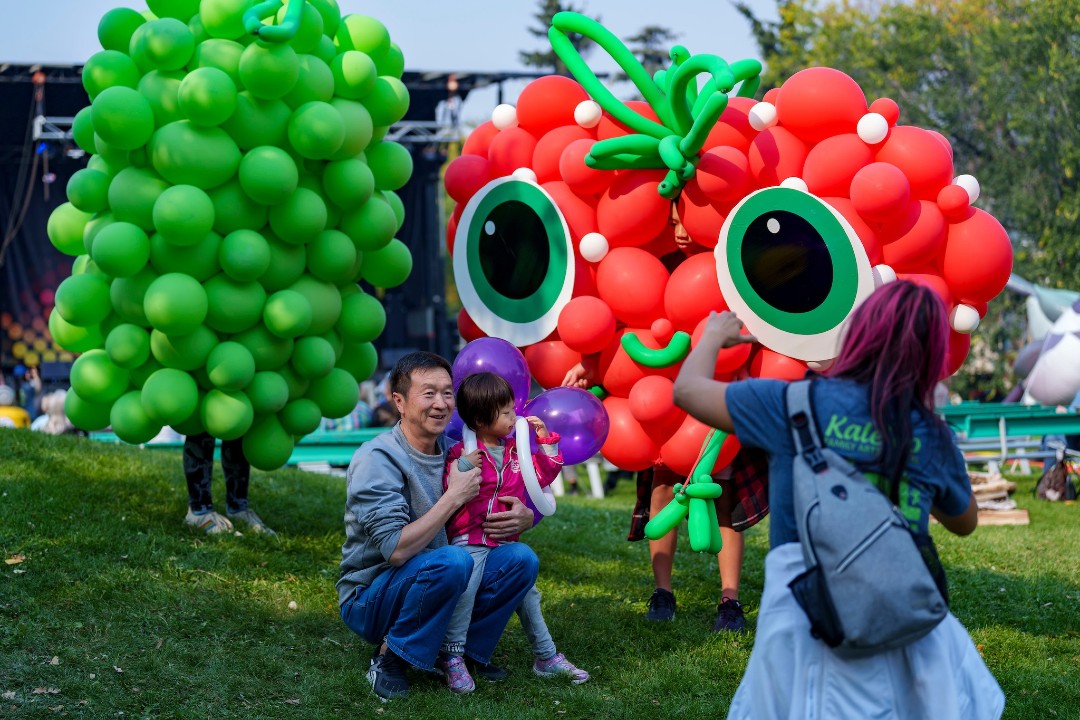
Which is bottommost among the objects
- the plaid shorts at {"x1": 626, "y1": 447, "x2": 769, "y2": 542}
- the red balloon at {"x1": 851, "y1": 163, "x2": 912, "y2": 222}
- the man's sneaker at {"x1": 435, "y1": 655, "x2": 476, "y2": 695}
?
the man's sneaker at {"x1": 435, "y1": 655, "x2": 476, "y2": 695}

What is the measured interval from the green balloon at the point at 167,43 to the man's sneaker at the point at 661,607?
317 centimetres

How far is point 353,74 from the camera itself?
527 cm

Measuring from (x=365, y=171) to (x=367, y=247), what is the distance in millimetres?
394

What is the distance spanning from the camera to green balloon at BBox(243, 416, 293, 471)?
5.36 meters

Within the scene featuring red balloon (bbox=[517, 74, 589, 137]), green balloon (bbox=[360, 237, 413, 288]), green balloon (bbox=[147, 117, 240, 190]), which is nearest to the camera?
red balloon (bbox=[517, 74, 589, 137])

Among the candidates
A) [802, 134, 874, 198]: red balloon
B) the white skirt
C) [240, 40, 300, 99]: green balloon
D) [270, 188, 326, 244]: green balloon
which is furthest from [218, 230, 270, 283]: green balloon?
the white skirt

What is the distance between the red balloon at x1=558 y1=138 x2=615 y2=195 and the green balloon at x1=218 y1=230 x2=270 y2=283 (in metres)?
1.41

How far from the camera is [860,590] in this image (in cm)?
241

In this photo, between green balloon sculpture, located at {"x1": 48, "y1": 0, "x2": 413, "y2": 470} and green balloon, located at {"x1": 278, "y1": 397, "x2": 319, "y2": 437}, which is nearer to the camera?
green balloon sculpture, located at {"x1": 48, "y1": 0, "x2": 413, "y2": 470}

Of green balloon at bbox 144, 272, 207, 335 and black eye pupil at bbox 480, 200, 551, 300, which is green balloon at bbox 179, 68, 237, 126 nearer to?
green balloon at bbox 144, 272, 207, 335

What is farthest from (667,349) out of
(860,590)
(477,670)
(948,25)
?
(948,25)

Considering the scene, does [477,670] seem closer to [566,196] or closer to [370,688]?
[370,688]

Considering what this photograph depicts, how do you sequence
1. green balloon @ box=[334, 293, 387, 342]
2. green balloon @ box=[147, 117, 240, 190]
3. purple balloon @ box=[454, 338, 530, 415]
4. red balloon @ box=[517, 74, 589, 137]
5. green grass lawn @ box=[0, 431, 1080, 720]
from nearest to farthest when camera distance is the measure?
green grass lawn @ box=[0, 431, 1080, 720] < purple balloon @ box=[454, 338, 530, 415] < red balloon @ box=[517, 74, 589, 137] < green balloon @ box=[147, 117, 240, 190] < green balloon @ box=[334, 293, 387, 342]

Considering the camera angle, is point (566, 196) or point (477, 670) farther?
point (566, 196)
